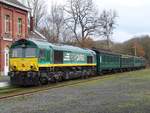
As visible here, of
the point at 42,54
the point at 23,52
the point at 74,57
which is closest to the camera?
the point at 23,52

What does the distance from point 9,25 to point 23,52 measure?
1715cm

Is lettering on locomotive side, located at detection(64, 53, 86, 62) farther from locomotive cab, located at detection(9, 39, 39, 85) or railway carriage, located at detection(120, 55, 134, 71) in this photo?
railway carriage, located at detection(120, 55, 134, 71)

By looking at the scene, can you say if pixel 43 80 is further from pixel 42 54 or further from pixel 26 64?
pixel 26 64

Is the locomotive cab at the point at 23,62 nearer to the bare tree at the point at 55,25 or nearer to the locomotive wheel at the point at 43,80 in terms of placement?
the locomotive wheel at the point at 43,80

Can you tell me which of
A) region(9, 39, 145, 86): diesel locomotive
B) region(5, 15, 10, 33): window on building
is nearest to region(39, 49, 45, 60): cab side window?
region(9, 39, 145, 86): diesel locomotive

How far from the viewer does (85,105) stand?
16578mm

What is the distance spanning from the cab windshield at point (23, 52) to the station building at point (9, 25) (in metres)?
13.7

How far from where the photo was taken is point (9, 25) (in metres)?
45.2

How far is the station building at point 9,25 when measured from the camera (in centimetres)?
4269

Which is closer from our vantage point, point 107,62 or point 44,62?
point 44,62

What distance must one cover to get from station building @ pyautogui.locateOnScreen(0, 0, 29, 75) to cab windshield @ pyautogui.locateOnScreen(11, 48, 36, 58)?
13674 mm

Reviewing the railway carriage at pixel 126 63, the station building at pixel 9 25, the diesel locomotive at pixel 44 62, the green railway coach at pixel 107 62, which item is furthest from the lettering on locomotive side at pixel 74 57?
the railway carriage at pixel 126 63

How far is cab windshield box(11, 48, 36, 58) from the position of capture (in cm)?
2841

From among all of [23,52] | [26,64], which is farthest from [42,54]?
[26,64]
